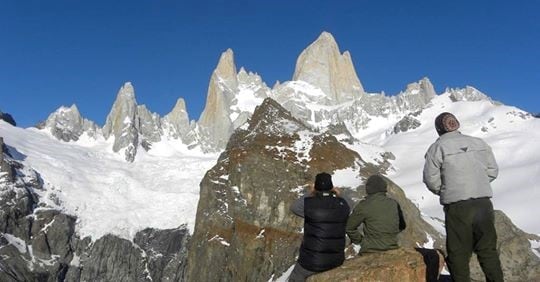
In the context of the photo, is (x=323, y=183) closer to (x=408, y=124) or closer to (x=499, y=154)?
(x=499, y=154)

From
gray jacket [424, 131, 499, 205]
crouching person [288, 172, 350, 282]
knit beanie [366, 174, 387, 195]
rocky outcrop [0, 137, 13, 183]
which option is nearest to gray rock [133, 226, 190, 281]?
rocky outcrop [0, 137, 13, 183]

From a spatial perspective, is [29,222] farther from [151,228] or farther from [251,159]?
[251,159]

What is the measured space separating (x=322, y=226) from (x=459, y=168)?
3383 millimetres

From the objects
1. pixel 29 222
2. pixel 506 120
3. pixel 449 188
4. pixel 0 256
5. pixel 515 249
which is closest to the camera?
pixel 449 188

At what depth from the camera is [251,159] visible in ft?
208

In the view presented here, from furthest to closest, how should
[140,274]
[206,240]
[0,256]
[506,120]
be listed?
[140,274] < [0,256] < [506,120] < [206,240]

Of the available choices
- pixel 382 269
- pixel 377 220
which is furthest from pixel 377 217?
pixel 382 269

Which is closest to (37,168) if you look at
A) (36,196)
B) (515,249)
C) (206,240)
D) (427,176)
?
(36,196)

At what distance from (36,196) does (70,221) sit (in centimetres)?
1434

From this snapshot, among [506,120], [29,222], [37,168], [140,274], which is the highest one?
[506,120]

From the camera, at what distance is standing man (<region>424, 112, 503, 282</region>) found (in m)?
9.87

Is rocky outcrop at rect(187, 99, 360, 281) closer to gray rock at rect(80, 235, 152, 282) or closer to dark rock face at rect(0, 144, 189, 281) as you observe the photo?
dark rock face at rect(0, 144, 189, 281)

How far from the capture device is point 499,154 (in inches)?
4855

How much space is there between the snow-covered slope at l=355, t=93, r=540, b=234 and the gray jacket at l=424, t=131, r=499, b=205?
7071 cm
